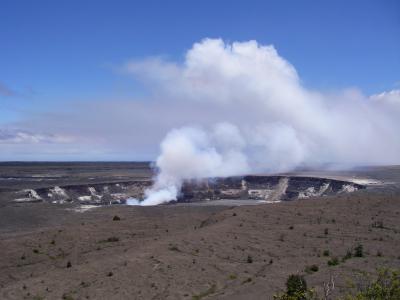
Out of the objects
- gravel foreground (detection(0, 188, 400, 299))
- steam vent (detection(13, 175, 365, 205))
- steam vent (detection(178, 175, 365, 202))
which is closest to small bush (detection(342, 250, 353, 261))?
gravel foreground (detection(0, 188, 400, 299))

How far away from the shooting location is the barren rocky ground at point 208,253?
2178 cm

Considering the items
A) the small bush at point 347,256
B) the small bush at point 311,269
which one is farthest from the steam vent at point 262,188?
the small bush at point 311,269

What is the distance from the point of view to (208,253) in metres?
28.2

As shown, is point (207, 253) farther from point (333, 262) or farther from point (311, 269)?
point (333, 262)

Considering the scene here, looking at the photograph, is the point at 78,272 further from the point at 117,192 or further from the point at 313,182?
the point at 313,182

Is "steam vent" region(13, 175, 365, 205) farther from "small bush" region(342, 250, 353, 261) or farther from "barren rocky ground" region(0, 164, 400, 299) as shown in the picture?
"small bush" region(342, 250, 353, 261)

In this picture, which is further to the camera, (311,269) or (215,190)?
(215,190)

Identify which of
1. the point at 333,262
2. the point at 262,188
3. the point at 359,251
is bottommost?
the point at 333,262

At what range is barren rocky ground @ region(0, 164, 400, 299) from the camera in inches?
858

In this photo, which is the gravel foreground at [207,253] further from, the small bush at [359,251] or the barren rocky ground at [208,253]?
the small bush at [359,251]

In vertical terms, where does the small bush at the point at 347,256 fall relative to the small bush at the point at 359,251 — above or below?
below

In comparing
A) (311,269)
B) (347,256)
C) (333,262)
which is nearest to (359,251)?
(347,256)

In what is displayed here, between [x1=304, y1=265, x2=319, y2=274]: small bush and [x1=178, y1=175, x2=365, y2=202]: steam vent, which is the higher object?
[x1=178, y1=175, x2=365, y2=202]: steam vent

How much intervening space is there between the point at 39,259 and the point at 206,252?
10.5 meters
